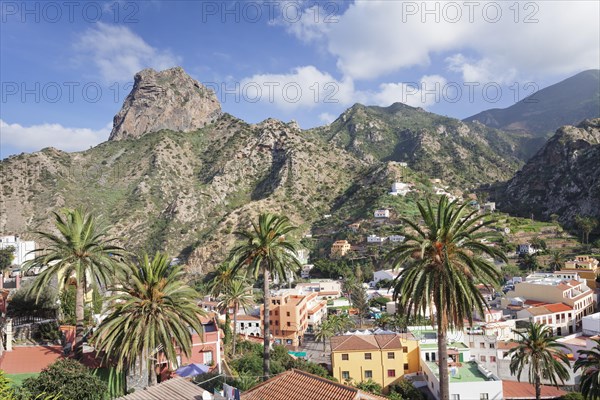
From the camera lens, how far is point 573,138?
551 feet

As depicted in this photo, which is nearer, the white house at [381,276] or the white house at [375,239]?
the white house at [381,276]

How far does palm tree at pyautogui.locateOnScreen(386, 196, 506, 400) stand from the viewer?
17312 millimetres

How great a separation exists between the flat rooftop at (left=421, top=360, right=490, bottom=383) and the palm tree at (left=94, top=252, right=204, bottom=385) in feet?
89.7

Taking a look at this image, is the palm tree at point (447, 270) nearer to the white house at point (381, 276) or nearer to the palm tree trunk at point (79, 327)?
the palm tree trunk at point (79, 327)

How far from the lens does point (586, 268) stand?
9438cm

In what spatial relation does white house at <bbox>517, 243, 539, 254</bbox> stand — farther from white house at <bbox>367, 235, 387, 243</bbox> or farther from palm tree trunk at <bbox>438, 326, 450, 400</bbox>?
palm tree trunk at <bbox>438, 326, 450, 400</bbox>

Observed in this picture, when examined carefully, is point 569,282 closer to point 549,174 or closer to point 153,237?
point 549,174

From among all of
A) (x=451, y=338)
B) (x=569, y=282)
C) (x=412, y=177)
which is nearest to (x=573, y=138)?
(x=412, y=177)

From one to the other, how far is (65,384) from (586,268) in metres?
105

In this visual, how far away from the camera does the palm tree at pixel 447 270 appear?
56.8 ft

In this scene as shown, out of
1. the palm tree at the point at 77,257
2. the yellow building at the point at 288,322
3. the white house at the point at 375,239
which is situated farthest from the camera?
the white house at the point at 375,239

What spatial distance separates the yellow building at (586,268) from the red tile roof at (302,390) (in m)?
86.4

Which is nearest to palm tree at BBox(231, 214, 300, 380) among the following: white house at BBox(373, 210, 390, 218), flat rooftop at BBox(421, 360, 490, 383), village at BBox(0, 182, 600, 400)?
village at BBox(0, 182, 600, 400)

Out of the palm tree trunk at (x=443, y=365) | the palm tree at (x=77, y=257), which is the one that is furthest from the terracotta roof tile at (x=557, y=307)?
the palm tree at (x=77, y=257)
